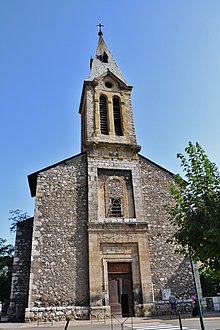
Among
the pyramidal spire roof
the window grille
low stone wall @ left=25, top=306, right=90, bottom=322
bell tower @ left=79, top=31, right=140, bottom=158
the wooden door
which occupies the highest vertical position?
the pyramidal spire roof

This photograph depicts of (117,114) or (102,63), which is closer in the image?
(117,114)

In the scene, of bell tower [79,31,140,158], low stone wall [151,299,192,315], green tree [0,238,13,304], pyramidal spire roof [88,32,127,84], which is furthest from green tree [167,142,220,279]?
green tree [0,238,13,304]

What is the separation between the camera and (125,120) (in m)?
19.7

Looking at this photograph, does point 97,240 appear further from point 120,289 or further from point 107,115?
point 107,115

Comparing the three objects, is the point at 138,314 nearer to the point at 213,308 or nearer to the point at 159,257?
the point at 159,257

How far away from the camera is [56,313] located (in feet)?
42.5

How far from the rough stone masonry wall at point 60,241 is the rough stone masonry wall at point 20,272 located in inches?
57.6

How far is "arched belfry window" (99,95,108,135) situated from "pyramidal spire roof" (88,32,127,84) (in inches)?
81.2

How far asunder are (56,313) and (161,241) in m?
6.48

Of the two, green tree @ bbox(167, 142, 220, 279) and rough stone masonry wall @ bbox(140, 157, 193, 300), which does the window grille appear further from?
green tree @ bbox(167, 142, 220, 279)

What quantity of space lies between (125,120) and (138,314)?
12.0 meters

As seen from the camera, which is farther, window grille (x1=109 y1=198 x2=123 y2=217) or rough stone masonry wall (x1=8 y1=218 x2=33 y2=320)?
window grille (x1=109 y1=198 x2=123 y2=217)

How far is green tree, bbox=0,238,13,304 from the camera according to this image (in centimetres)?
2834

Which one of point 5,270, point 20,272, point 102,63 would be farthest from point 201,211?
point 5,270
